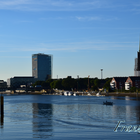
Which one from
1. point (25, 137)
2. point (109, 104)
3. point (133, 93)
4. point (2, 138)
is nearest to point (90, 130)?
point (25, 137)

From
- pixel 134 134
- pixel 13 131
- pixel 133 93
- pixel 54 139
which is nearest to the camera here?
pixel 54 139

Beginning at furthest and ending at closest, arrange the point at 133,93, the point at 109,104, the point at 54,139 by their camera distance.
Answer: the point at 133,93 < the point at 109,104 < the point at 54,139

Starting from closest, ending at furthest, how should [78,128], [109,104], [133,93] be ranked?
[78,128]
[109,104]
[133,93]

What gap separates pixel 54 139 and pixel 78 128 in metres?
10.4

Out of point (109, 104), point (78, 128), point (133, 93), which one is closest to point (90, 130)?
point (78, 128)

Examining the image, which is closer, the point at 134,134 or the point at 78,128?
the point at 134,134

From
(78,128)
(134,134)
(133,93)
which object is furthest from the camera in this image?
(133,93)

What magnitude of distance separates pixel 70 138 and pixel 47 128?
1071 cm

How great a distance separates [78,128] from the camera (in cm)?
4912

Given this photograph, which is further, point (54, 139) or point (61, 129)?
point (61, 129)

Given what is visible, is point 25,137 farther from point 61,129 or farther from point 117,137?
point 117,137

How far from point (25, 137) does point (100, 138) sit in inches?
411

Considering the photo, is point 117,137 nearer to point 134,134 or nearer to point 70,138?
point 134,134

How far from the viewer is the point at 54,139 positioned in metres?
39.4
